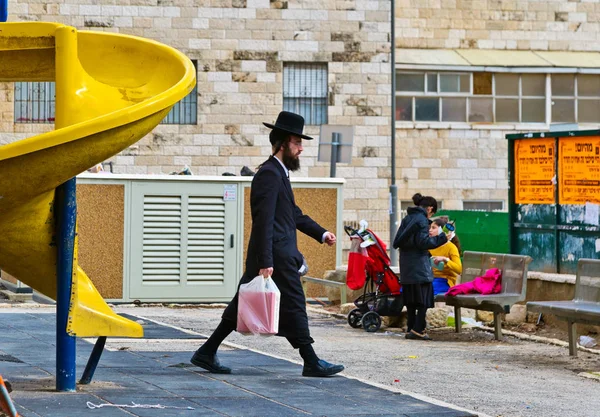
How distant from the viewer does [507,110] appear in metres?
34.6

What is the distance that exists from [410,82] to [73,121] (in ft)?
87.0

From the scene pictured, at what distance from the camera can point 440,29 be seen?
34812 mm

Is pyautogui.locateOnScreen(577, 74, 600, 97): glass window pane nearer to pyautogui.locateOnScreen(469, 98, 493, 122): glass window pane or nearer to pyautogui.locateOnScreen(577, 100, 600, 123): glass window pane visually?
pyautogui.locateOnScreen(577, 100, 600, 123): glass window pane

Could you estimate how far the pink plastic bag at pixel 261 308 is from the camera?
9305 millimetres

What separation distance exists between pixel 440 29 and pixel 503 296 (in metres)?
21.9

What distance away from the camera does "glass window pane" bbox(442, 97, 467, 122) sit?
3416 cm

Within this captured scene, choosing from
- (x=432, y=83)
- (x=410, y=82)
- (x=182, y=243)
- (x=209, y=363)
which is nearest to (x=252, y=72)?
(x=410, y=82)

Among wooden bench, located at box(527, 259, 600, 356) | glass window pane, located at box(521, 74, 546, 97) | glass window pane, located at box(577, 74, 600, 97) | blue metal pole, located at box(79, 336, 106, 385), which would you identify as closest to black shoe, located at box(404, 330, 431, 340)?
wooden bench, located at box(527, 259, 600, 356)

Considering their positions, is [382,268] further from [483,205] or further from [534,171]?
[483,205]

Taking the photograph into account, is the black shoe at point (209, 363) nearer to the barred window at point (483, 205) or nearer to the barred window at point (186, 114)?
the barred window at point (186, 114)

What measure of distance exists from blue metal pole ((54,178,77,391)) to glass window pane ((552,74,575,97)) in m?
28.2

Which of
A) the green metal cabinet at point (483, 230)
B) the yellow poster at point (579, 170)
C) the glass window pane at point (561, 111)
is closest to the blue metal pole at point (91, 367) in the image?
the yellow poster at point (579, 170)

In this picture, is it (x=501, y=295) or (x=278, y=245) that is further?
(x=501, y=295)

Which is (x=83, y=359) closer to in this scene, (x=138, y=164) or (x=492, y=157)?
(x=138, y=164)
